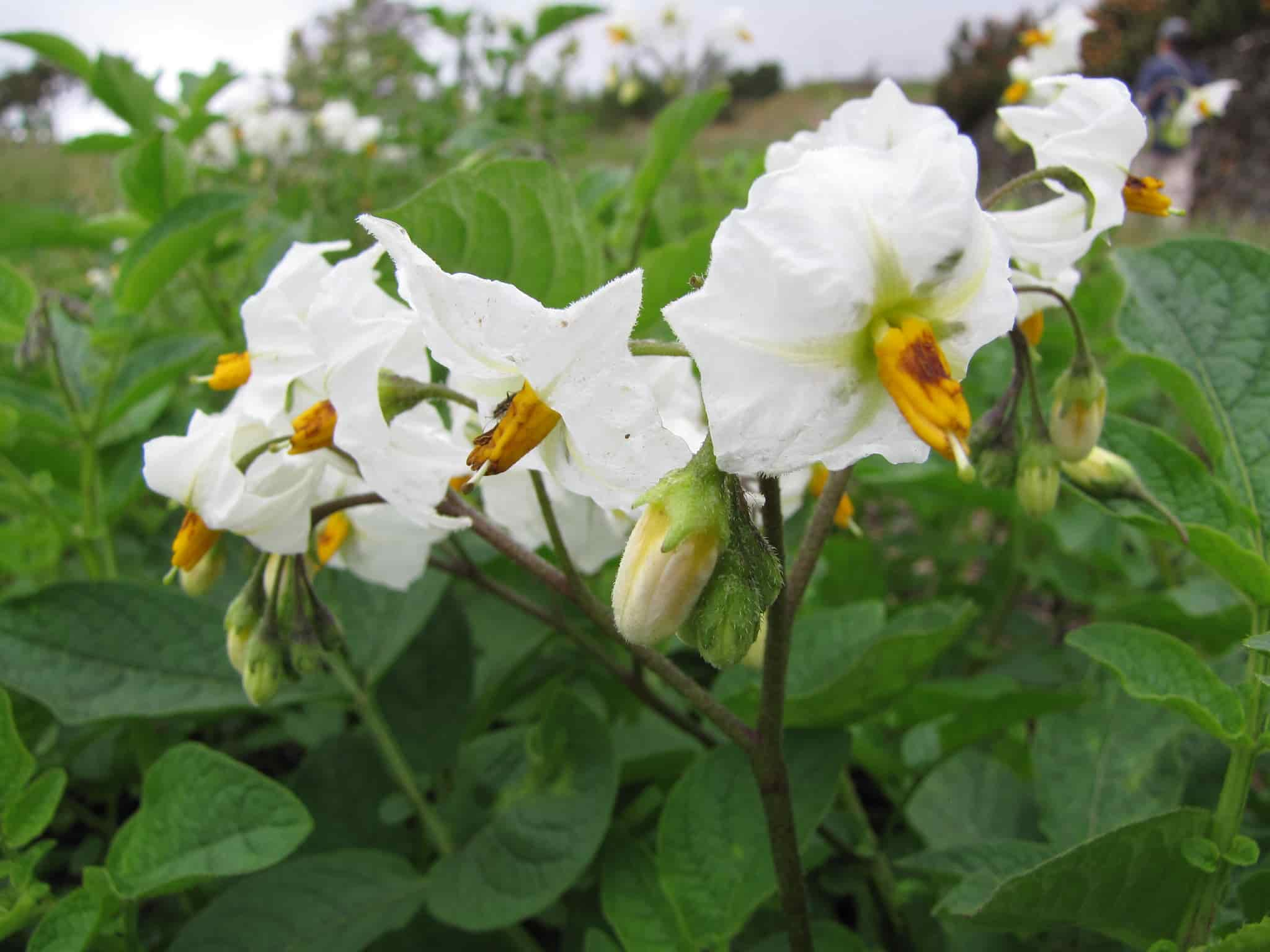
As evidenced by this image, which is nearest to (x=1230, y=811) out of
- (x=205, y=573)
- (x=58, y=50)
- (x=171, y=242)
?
(x=205, y=573)

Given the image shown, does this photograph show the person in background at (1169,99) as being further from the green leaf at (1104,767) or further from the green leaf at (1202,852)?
the green leaf at (1202,852)

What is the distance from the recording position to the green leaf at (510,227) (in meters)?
1.09

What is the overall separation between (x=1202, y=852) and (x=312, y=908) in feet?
3.37

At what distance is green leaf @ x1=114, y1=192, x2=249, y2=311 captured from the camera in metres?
1.48

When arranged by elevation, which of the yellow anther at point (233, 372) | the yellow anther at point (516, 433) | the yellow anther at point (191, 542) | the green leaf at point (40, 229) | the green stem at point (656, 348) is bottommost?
the yellow anther at point (191, 542)

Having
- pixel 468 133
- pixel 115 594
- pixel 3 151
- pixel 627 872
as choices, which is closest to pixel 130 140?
pixel 468 133

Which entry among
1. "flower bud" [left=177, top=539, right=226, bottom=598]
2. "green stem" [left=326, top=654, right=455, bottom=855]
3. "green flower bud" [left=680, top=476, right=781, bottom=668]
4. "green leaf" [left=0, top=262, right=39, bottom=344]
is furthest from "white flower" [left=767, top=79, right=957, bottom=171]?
"green leaf" [left=0, top=262, right=39, bottom=344]

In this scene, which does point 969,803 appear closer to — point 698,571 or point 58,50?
point 698,571

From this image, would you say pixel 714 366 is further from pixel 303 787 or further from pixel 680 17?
pixel 680 17

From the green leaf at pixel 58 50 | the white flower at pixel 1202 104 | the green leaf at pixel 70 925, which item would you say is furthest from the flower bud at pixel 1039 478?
the white flower at pixel 1202 104

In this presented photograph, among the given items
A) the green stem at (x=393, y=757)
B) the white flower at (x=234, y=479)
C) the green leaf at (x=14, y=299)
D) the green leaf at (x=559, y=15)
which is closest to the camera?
the white flower at (x=234, y=479)

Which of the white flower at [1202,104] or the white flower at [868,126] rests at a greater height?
the white flower at [868,126]

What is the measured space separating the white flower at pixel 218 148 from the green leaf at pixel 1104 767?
439cm

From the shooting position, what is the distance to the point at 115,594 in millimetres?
1353
